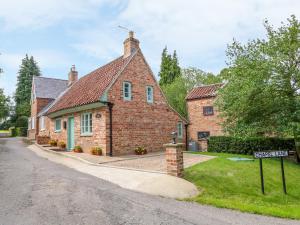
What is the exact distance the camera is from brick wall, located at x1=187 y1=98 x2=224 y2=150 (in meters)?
24.0

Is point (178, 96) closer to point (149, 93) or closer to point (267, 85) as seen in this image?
point (149, 93)

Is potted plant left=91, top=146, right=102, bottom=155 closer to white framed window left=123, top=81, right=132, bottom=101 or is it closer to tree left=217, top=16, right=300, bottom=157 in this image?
white framed window left=123, top=81, right=132, bottom=101

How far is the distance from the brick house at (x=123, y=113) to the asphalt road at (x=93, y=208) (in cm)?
745

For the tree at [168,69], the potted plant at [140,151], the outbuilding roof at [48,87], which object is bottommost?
the potted plant at [140,151]

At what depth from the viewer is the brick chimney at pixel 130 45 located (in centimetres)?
1914

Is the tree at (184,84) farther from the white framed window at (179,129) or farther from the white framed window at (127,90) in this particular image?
the white framed window at (127,90)

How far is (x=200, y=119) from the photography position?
82.9 ft

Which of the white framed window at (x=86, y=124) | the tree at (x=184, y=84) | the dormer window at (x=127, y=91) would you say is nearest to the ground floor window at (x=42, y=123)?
the white framed window at (x=86, y=124)

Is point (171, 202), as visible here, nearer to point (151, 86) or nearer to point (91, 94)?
point (91, 94)

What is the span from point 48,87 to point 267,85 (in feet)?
89.0

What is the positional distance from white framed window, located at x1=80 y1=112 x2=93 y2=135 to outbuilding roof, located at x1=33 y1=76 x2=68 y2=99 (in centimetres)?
1603

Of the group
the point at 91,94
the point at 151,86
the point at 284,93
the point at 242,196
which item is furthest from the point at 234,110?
the point at 91,94

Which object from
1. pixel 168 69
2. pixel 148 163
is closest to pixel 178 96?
pixel 168 69

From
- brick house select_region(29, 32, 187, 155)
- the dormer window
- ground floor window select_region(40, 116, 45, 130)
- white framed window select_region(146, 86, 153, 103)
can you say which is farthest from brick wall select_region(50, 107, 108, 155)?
ground floor window select_region(40, 116, 45, 130)
